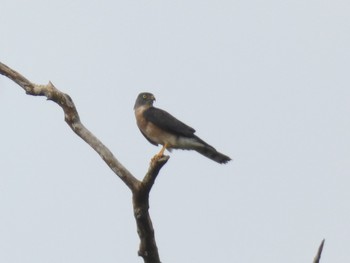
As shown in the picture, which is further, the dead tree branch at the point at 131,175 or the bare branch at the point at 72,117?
the bare branch at the point at 72,117

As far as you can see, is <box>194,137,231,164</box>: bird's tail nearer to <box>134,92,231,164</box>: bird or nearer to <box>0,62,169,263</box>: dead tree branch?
<box>134,92,231,164</box>: bird

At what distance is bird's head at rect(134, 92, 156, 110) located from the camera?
43.9 ft

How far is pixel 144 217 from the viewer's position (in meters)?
7.99

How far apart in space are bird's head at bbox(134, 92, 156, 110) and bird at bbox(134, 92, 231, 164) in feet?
1.68

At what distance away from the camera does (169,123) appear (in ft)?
41.0

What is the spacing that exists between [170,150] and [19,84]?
372 cm

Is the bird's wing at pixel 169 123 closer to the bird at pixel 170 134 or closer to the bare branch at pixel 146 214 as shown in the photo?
the bird at pixel 170 134

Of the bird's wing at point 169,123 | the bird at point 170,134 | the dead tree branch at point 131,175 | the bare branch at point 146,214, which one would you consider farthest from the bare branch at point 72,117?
the bird's wing at point 169,123

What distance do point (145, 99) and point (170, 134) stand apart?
1.20 metres

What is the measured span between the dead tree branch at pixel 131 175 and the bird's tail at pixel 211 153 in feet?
12.1

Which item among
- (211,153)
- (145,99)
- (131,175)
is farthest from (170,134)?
(131,175)

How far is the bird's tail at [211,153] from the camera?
12031 mm

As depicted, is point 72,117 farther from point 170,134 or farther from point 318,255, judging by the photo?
point 170,134

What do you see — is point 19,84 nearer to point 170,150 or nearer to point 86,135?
point 86,135
